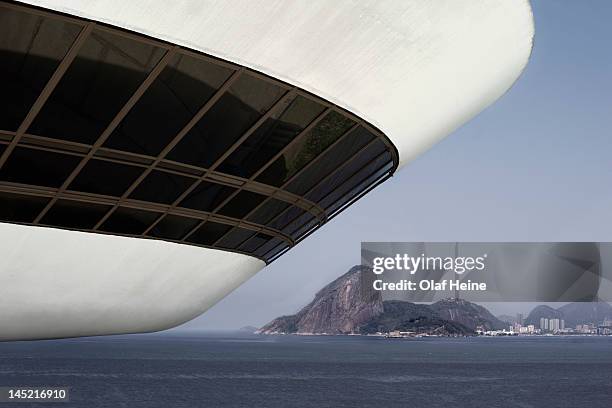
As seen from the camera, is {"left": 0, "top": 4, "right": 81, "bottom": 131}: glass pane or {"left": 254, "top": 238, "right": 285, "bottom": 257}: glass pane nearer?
{"left": 0, "top": 4, "right": 81, "bottom": 131}: glass pane

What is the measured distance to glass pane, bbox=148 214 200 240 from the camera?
14.3 meters

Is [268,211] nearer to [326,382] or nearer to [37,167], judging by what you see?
[37,167]

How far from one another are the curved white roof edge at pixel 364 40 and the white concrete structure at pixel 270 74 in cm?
2

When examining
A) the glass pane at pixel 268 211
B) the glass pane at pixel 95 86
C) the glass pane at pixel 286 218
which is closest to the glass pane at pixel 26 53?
the glass pane at pixel 95 86

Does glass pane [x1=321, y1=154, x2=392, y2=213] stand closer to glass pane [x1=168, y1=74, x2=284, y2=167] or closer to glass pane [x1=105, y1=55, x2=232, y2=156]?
glass pane [x1=168, y1=74, x2=284, y2=167]

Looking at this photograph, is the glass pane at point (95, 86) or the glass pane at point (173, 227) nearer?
the glass pane at point (95, 86)

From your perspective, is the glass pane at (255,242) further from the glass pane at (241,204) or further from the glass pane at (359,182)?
the glass pane at (241,204)

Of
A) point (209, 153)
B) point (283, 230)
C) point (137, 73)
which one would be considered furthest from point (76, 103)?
point (283, 230)

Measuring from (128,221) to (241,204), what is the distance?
217cm

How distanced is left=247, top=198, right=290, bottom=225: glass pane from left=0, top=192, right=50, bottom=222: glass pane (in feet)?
14.3

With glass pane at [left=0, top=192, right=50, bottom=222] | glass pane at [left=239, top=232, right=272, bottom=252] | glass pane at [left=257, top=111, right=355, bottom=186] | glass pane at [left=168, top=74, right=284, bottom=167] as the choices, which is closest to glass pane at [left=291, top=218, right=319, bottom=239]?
glass pane at [left=239, top=232, right=272, bottom=252]

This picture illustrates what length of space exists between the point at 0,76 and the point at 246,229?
6.76m

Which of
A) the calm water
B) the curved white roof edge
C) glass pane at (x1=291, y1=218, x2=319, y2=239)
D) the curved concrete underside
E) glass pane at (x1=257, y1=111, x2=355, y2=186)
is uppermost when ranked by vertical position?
the curved white roof edge

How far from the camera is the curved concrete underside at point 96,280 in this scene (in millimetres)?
13289
